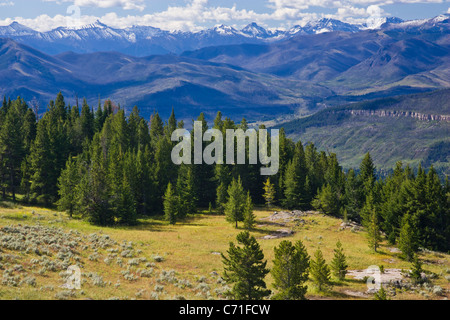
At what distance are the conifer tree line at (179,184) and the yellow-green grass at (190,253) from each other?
3593 mm

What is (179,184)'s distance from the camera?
8862cm

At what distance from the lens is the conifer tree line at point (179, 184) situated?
7069 centimetres

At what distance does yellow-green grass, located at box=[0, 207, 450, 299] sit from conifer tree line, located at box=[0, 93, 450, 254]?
3593mm

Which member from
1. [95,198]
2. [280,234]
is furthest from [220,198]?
[95,198]

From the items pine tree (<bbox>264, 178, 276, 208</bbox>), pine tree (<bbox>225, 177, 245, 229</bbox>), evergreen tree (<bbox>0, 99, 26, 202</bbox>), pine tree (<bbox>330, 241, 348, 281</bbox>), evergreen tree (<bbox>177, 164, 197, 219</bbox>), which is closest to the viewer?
pine tree (<bbox>330, 241, 348, 281</bbox>)

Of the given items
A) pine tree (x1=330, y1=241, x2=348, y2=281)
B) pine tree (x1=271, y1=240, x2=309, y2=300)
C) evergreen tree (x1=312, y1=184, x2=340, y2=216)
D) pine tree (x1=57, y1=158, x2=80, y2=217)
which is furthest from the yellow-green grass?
pine tree (x1=271, y1=240, x2=309, y2=300)

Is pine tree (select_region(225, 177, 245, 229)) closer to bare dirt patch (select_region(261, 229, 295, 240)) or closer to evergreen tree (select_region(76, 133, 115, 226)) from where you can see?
bare dirt patch (select_region(261, 229, 295, 240))

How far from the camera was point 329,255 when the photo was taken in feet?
188

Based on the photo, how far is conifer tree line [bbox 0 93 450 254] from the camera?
70688 mm

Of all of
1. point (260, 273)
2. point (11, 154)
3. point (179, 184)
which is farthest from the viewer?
point (179, 184)

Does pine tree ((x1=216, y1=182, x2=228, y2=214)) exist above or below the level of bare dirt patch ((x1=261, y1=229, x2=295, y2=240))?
above

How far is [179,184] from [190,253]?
35654mm

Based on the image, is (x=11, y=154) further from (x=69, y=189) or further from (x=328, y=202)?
(x=328, y=202)
